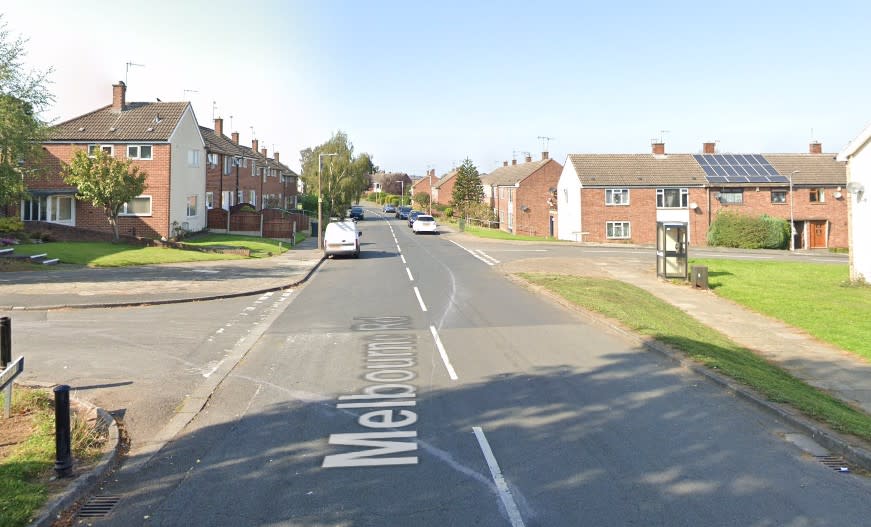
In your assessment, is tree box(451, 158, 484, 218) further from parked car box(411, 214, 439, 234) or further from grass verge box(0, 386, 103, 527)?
grass verge box(0, 386, 103, 527)

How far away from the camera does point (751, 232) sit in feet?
164

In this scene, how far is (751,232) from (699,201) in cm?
628

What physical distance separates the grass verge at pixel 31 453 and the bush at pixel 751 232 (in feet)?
161

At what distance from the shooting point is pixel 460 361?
38.6 ft

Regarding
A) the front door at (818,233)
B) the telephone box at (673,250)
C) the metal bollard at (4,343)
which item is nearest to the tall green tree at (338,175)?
the front door at (818,233)

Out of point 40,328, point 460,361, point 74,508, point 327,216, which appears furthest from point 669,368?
point 327,216

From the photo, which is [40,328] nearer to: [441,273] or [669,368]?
[669,368]

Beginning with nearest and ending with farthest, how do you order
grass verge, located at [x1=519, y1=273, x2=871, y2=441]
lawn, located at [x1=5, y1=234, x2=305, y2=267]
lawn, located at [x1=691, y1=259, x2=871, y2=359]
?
1. grass verge, located at [x1=519, y1=273, x2=871, y2=441]
2. lawn, located at [x1=691, y1=259, x2=871, y2=359]
3. lawn, located at [x1=5, y1=234, x2=305, y2=267]

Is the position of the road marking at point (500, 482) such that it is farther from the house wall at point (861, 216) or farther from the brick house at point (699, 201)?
the brick house at point (699, 201)

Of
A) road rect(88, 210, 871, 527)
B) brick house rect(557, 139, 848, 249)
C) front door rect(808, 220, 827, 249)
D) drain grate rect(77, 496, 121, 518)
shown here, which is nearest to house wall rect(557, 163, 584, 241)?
brick house rect(557, 139, 848, 249)

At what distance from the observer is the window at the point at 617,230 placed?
55531 millimetres

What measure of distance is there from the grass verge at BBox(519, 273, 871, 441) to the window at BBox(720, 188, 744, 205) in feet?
116

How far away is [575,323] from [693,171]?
4534cm

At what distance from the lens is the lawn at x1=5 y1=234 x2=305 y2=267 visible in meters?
28.5
